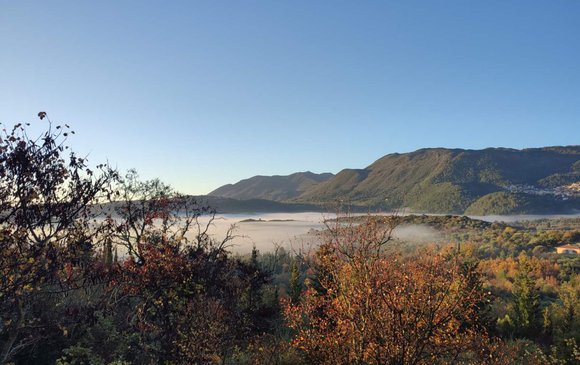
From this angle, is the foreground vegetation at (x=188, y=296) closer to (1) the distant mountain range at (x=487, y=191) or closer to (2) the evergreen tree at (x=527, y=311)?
(2) the evergreen tree at (x=527, y=311)

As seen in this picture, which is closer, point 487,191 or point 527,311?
point 527,311

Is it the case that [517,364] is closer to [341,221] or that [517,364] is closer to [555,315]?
[555,315]

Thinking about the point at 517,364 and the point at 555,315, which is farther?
the point at 555,315

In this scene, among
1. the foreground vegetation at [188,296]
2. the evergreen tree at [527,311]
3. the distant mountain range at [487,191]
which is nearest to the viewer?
the foreground vegetation at [188,296]

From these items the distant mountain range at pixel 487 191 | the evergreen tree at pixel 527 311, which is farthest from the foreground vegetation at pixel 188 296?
the distant mountain range at pixel 487 191

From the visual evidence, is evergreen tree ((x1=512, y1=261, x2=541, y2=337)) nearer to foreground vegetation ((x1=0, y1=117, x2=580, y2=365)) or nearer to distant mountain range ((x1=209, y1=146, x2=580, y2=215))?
foreground vegetation ((x1=0, y1=117, x2=580, y2=365))

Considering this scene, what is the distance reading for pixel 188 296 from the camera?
68.3ft

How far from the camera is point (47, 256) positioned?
886 centimetres

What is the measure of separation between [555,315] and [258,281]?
73.2 ft

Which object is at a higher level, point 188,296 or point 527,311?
point 188,296

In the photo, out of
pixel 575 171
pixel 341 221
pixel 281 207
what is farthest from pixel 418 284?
pixel 575 171

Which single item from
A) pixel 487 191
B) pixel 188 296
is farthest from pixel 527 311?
pixel 487 191

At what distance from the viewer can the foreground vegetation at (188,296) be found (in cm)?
930

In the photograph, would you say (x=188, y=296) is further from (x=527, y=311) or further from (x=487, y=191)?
(x=487, y=191)
